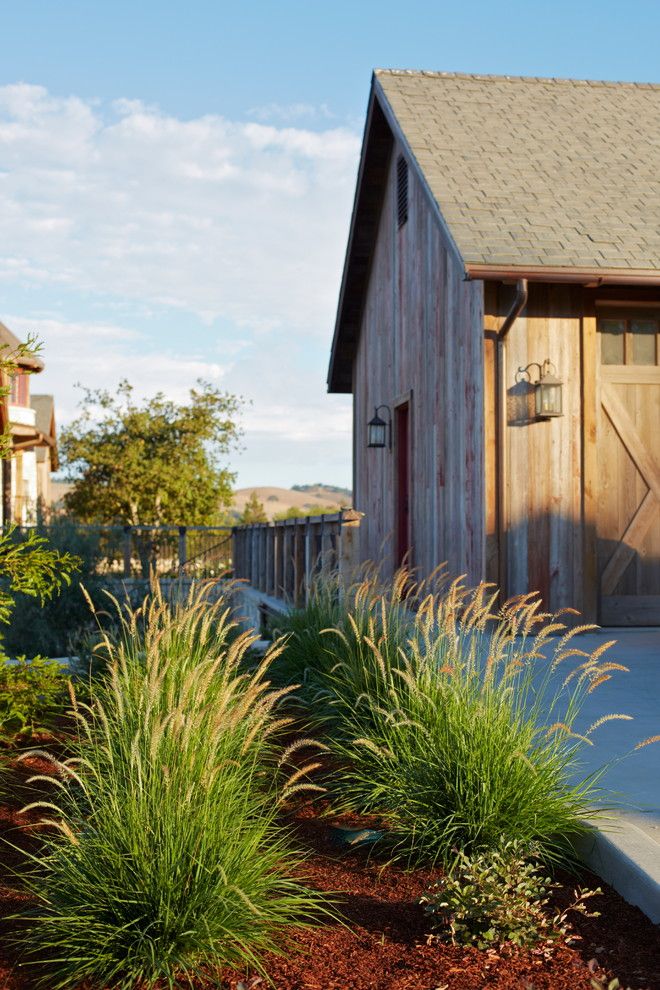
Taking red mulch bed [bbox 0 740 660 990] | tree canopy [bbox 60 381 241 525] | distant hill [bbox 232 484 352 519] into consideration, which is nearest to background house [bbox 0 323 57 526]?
tree canopy [bbox 60 381 241 525]

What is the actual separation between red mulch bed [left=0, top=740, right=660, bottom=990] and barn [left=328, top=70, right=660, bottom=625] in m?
5.36

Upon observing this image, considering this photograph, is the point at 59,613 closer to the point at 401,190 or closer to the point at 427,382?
the point at 427,382

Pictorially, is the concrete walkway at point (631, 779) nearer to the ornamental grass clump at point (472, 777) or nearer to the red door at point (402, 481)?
the ornamental grass clump at point (472, 777)

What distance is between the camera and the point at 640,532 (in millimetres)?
8758

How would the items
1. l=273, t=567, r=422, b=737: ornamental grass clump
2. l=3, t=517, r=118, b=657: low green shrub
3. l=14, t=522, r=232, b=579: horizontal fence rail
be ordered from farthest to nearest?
l=14, t=522, r=232, b=579: horizontal fence rail
l=3, t=517, r=118, b=657: low green shrub
l=273, t=567, r=422, b=737: ornamental grass clump

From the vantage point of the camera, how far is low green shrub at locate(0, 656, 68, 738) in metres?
4.80

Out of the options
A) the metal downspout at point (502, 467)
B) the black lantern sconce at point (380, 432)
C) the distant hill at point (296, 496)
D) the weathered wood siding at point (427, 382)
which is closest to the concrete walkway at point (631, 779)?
the metal downspout at point (502, 467)

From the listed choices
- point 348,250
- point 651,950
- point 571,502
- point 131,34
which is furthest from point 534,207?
point 651,950

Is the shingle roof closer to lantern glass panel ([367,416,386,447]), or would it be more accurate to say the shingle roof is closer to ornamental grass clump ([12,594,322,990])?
lantern glass panel ([367,416,386,447])

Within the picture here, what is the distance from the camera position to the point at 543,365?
8438mm

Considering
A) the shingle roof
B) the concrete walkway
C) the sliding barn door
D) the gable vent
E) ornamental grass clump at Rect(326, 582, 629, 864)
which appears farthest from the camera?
the gable vent

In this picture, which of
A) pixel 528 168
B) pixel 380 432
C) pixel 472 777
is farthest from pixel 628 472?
pixel 472 777

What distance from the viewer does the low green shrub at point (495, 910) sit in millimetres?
Result: 2764

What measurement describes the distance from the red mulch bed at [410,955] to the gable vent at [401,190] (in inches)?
375
